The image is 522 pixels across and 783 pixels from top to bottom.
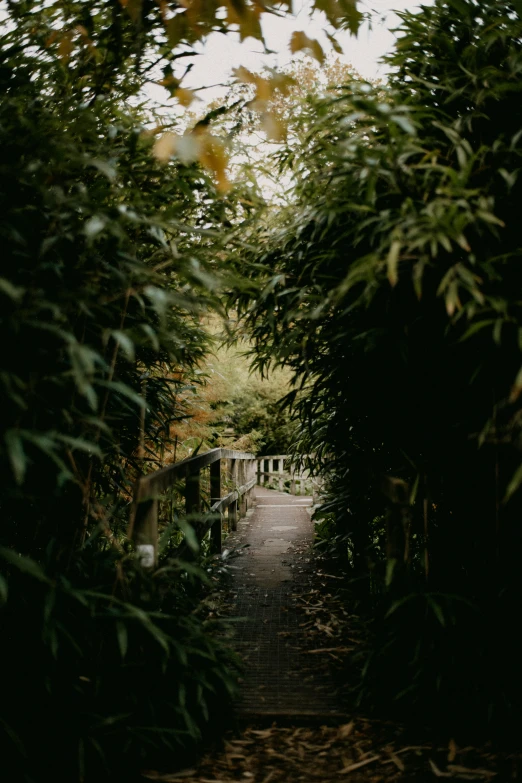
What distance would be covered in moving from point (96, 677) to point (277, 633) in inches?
47.2

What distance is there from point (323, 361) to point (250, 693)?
1.47 metres

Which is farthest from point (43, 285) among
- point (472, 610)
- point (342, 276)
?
point (472, 610)

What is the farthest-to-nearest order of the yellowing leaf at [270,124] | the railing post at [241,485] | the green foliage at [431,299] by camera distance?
1. the railing post at [241,485]
2. the green foliage at [431,299]
3. the yellowing leaf at [270,124]

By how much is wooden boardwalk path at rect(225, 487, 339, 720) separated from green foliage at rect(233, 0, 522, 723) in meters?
0.30

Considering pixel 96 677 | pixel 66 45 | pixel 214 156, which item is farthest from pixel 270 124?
pixel 96 677

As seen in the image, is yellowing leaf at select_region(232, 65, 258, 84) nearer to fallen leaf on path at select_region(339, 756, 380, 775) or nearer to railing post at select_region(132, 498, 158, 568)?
railing post at select_region(132, 498, 158, 568)

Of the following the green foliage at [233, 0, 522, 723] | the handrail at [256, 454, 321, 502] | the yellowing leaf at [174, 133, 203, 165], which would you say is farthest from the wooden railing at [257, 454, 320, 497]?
the yellowing leaf at [174, 133, 203, 165]

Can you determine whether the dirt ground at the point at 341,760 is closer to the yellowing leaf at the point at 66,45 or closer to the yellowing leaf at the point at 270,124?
the yellowing leaf at the point at 270,124

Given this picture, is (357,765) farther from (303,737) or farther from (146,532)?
(146,532)

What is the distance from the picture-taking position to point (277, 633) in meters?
2.76

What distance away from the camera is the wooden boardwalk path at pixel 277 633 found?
2144 mm

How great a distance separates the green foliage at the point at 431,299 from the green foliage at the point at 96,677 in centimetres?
79

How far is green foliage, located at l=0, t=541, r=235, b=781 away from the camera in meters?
1.70

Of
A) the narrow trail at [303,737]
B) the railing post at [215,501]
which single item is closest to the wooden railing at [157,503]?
the railing post at [215,501]
